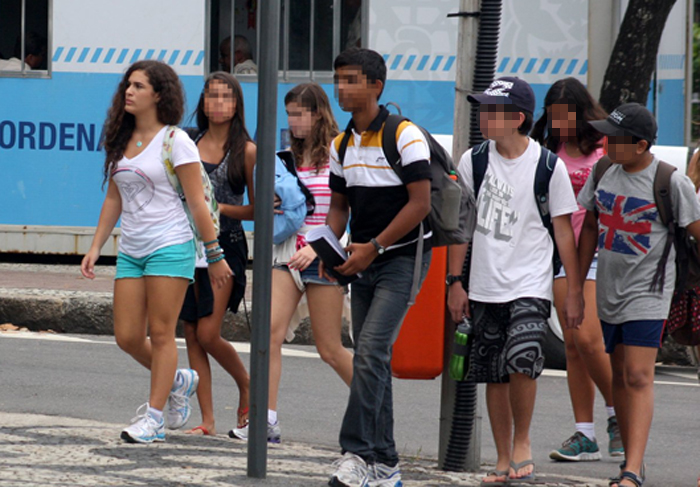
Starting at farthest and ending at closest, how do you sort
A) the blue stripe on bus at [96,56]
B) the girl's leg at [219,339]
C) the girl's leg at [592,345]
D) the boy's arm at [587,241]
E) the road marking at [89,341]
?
1. the blue stripe on bus at [96,56]
2. the road marking at [89,341]
3. the girl's leg at [219,339]
4. the girl's leg at [592,345]
5. the boy's arm at [587,241]

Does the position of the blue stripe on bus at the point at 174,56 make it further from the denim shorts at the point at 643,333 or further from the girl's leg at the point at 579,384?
the denim shorts at the point at 643,333

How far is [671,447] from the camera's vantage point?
6336 mm

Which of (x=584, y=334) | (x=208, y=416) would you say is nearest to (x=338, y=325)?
(x=208, y=416)

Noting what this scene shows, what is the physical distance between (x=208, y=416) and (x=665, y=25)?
6495 millimetres

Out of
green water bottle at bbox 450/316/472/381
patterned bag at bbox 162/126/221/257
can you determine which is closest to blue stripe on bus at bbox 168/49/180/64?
patterned bag at bbox 162/126/221/257

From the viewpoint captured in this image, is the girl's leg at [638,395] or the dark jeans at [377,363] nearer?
the dark jeans at [377,363]

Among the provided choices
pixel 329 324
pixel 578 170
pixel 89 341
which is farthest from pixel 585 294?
pixel 89 341

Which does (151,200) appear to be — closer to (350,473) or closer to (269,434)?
(269,434)

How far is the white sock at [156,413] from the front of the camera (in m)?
5.33

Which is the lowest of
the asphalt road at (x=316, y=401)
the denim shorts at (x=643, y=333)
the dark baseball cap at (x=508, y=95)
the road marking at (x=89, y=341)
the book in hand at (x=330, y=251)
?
the road marking at (x=89, y=341)

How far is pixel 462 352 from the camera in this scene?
16.4 feet

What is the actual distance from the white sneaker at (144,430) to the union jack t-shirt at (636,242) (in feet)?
6.40

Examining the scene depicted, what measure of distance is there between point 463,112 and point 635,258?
38.1 inches

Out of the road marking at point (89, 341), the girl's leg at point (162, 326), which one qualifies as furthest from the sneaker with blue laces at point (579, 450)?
the road marking at point (89, 341)
